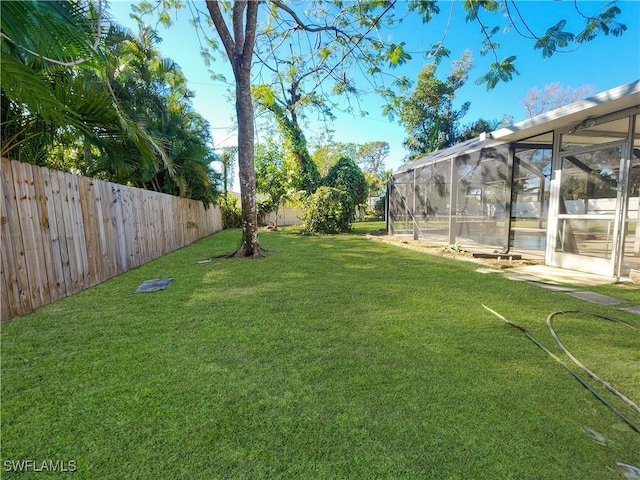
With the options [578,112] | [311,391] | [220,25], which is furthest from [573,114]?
[220,25]

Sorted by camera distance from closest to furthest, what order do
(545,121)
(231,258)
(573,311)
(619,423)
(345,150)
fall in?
(619,423), (573,311), (545,121), (231,258), (345,150)

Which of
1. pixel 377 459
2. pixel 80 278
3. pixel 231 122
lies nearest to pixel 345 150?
pixel 231 122

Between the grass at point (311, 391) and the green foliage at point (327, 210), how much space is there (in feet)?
31.3

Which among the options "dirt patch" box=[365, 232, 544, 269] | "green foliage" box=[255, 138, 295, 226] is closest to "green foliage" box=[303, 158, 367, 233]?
"green foliage" box=[255, 138, 295, 226]

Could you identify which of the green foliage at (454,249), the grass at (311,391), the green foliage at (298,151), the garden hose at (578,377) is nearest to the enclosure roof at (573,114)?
the green foliage at (454,249)

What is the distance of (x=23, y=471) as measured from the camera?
1205 mm

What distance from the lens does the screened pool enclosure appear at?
14.6 ft

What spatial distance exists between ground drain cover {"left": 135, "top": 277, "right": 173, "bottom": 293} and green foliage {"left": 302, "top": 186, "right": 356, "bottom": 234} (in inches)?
341

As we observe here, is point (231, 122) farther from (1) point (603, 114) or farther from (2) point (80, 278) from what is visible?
(1) point (603, 114)

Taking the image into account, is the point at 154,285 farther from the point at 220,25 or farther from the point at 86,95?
the point at 220,25

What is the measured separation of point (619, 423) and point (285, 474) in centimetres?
180

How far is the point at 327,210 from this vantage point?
12.8m

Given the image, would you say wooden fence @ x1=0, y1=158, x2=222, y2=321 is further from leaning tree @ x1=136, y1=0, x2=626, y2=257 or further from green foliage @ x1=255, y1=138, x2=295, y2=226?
green foliage @ x1=255, y1=138, x2=295, y2=226

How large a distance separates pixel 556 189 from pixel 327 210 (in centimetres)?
844
